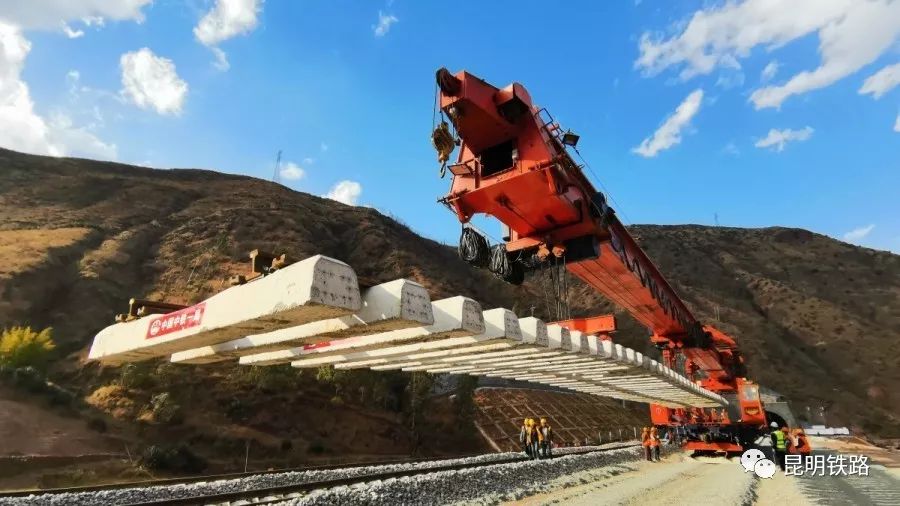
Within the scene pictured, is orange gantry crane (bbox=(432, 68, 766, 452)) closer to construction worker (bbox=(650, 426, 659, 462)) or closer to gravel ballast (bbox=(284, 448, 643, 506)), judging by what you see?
gravel ballast (bbox=(284, 448, 643, 506))

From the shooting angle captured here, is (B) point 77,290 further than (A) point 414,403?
Yes

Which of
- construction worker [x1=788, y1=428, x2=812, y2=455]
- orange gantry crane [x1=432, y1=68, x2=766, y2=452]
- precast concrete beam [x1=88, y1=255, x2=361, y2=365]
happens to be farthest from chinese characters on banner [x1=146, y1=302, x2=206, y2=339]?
construction worker [x1=788, y1=428, x2=812, y2=455]

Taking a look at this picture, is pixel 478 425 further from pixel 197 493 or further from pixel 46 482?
pixel 197 493

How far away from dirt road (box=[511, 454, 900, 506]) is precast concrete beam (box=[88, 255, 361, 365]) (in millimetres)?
6597

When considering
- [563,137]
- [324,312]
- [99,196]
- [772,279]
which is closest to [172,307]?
[324,312]

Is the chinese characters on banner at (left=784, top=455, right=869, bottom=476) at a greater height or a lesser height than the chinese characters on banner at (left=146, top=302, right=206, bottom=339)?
lesser

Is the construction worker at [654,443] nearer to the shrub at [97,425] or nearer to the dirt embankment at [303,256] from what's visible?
the dirt embankment at [303,256]

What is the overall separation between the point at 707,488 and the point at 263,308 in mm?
11670

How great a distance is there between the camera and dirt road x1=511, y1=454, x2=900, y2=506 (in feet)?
31.2

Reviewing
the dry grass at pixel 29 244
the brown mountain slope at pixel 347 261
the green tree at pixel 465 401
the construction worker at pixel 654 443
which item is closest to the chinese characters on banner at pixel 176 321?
the construction worker at pixel 654 443

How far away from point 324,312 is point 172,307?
144 inches

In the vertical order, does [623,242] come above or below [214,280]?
below

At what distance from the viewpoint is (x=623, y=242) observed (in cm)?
1227

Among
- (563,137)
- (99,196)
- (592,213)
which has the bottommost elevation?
(592,213)
